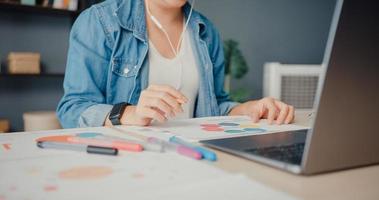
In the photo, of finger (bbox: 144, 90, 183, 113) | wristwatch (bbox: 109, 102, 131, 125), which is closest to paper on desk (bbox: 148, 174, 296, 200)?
finger (bbox: 144, 90, 183, 113)

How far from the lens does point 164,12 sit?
1265 millimetres

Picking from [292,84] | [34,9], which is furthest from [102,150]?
[34,9]

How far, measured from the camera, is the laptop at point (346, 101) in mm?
378

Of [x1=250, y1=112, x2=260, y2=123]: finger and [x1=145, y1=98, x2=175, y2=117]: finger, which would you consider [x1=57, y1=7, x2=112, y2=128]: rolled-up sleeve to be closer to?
[x1=145, y1=98, x2=175, y2=117]: finger

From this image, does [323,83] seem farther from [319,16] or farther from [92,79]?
[319,16]

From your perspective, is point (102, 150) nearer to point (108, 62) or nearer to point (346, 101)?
point (346, 101)

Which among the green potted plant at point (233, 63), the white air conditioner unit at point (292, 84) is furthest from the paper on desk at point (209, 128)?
the green potted plant at point (233, 63)

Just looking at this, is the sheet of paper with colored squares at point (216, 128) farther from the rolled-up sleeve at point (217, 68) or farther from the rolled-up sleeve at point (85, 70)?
the rolled-up sleeve at point (217, 68)

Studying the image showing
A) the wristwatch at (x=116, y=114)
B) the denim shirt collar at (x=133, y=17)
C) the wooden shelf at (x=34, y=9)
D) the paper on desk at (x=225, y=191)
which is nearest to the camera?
the paper on desk at (x=225, y=191)

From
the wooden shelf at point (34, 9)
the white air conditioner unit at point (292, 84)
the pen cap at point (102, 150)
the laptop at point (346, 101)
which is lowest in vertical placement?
the white air conditioner unit at point (292, 84)

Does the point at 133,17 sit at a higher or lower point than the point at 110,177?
higher

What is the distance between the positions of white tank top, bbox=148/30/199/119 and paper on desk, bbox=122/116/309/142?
0.32m

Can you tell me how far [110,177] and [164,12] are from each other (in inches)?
36.0

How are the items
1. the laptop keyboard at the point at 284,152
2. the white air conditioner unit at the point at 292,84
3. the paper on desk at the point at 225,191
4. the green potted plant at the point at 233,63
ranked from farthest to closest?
the green potted plant at the point at 233,63, the white air conditioner unit at the point at 292,84, the laptop keyboard at the point at 284,152, the paper on desk at the point at 225,191
